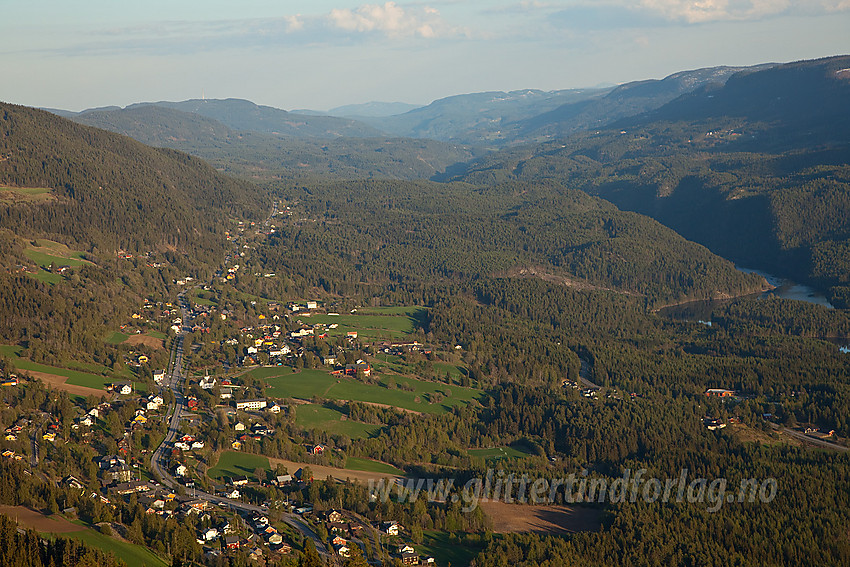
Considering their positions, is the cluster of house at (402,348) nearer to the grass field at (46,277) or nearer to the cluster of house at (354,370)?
the cluster of house at (354,370)

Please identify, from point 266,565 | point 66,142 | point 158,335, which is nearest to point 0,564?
point 266,565

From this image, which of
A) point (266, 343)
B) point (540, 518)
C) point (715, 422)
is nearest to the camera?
point (540, 518)

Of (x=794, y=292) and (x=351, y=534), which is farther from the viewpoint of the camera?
(x=794, y=292)

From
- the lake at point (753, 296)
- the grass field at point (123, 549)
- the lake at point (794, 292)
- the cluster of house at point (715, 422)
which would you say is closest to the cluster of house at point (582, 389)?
the cluster of house at point (715, 422)

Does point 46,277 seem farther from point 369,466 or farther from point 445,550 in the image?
point 445,550

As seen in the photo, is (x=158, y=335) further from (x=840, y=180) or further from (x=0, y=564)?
(x=840, y=180)

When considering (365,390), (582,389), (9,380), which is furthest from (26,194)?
(582,389)
